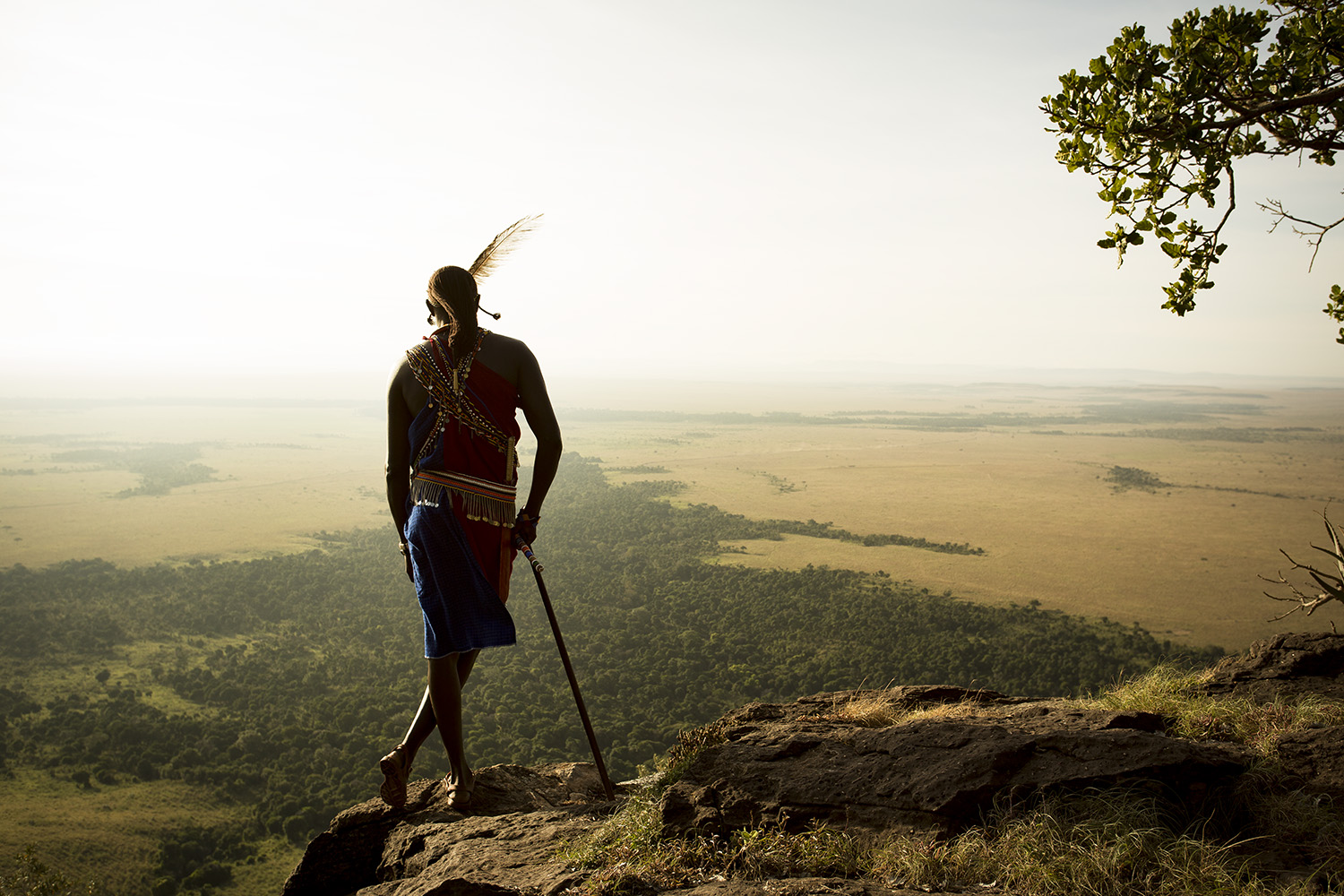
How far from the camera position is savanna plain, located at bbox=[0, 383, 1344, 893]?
23766mm

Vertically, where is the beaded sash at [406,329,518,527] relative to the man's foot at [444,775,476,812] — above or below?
above

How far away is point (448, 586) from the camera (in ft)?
13.2

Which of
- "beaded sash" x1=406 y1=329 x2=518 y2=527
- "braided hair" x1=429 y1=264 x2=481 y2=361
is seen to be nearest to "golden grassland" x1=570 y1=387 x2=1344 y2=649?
"beaded sash" x1=406 y1=329 x2=518 y2=527

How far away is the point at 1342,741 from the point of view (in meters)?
3.63

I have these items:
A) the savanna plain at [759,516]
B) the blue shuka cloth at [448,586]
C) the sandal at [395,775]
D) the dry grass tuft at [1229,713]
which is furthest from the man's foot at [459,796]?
the savanna plain at [759,516]

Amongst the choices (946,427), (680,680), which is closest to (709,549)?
(680,680)

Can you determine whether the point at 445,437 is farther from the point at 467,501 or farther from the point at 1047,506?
the point at 1047,506

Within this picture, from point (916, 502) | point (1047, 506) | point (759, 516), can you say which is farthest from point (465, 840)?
point (1047, 506)

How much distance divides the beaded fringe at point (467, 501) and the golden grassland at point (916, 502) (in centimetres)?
4091

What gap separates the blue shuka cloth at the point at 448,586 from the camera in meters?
4.02

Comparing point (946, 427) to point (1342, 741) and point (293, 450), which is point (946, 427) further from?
point (1342, 741)

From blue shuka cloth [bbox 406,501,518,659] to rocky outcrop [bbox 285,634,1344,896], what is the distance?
102cm

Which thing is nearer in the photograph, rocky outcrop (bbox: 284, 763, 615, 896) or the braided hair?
rocky outcrop (bbox: 284, 763, 615, 896)

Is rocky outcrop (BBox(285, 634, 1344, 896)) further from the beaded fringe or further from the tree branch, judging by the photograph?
the tree branch
